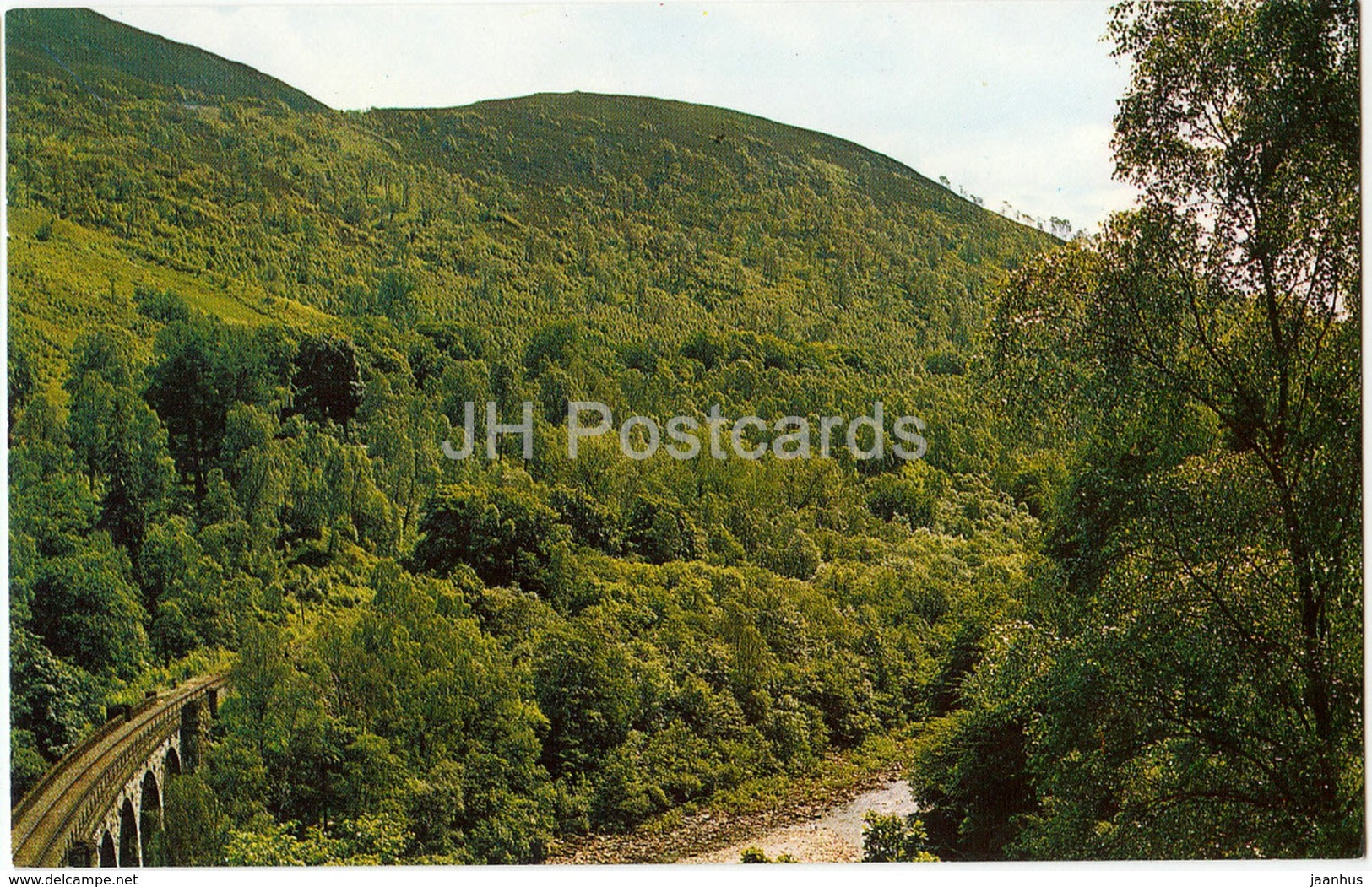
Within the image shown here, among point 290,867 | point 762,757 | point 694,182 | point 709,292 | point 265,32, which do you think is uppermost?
point 265,32

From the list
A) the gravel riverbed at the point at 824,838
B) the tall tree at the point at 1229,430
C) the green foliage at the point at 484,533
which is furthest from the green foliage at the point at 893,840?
the green foliage at the point at 484,533

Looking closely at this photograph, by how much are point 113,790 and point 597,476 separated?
3.59 meters

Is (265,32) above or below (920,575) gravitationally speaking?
above

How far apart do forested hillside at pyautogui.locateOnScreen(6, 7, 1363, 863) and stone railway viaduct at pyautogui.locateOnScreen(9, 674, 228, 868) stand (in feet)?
0.50

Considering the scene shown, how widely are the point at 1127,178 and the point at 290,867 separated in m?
6.79

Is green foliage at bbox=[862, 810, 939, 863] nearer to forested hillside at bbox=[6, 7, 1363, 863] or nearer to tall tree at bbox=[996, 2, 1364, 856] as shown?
forested hillside at bbox=[6, 7, 1363, 863]

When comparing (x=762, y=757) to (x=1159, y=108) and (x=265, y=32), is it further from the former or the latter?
(x=265, y=32)

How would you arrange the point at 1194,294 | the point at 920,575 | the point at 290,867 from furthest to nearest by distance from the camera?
the point at 920,575 → the point at 290,867 → the point at 1194,294

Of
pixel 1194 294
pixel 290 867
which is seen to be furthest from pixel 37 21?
pixel 1194 294

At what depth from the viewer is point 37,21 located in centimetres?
791

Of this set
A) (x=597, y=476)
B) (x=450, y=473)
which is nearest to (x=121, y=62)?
(x=450, y=473)

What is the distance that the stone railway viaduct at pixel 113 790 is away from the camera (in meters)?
7.58

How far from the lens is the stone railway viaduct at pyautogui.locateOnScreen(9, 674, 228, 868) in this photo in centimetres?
758

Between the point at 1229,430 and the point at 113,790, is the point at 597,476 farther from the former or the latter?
the point at 1229,430
